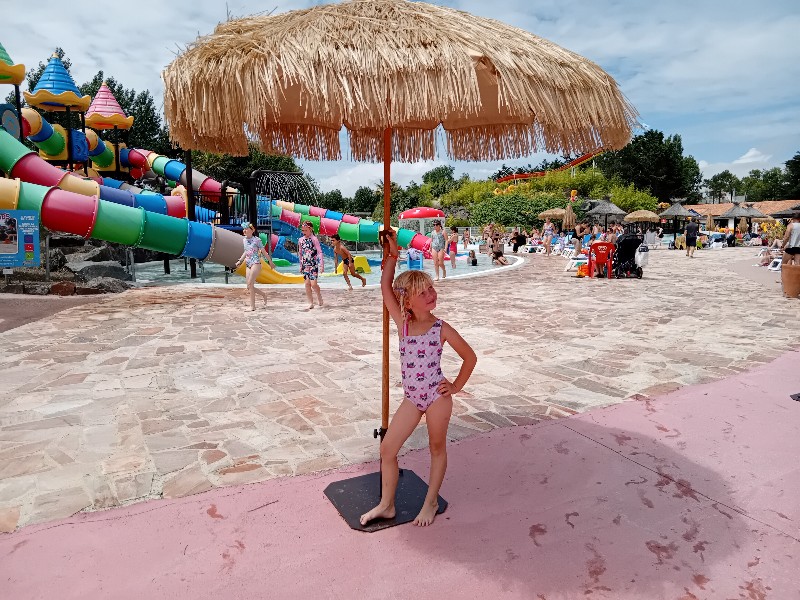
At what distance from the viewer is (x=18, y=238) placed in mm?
11141

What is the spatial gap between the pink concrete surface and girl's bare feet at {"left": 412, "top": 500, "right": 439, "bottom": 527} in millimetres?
44

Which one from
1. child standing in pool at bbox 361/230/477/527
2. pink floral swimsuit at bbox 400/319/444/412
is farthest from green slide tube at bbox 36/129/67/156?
pink floral swimsuit at bbox 400/319/444/412

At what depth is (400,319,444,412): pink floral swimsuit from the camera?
2695 mm

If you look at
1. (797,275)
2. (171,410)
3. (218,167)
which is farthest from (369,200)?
(171,410)

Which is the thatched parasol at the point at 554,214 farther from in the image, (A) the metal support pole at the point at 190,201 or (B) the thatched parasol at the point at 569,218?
(A) the metal support pole at the point at 190,201

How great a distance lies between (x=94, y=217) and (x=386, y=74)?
11192 millimetres

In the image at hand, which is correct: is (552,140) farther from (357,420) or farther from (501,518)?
(357,420)

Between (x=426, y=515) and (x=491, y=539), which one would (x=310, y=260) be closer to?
(x=426, y=515)

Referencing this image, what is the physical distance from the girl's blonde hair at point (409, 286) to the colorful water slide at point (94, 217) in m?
11.2

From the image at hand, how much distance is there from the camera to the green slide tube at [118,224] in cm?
1172

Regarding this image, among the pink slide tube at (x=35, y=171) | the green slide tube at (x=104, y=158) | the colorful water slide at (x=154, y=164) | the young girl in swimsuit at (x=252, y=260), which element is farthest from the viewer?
the colorful water slide at (x=154, y=164)

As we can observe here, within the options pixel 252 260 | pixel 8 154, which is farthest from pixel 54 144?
pixel 252 260

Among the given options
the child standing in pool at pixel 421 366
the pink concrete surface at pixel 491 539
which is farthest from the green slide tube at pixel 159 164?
the child standing in pool at pixel 421 366

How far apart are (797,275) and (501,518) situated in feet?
34.9
